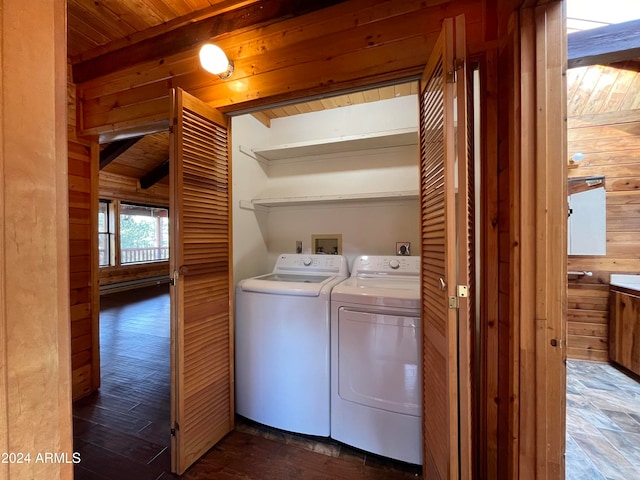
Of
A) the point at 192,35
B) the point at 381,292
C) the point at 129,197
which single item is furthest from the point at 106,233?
the point at 381,292

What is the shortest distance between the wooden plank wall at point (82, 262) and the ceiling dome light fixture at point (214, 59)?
1.38 meters

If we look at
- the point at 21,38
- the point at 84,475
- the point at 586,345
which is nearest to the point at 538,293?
the point at 21,38

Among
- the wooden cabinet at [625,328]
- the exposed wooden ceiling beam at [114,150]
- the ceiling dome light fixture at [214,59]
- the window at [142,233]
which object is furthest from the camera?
the window at [142,233]

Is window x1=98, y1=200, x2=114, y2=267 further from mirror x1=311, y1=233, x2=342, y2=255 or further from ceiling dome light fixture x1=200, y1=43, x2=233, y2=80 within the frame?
ceiling dome light fixture x1=200, y1=43, x2=233, y2=80

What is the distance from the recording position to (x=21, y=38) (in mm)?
419

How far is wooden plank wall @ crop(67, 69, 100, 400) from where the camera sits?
2.03 metres

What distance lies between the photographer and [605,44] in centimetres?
94

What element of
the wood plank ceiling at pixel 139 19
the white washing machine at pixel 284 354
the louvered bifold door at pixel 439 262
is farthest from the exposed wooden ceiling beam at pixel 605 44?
the white washing machine at pixel 284 354

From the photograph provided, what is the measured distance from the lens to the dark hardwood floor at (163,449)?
4.62 feet

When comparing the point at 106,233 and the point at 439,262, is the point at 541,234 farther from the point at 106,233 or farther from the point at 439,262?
the point at 106,233

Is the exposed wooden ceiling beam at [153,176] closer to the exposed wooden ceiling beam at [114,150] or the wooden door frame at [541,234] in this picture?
the exposed wooden ceiling beam at [114,150]

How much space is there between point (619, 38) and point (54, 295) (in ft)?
5.91

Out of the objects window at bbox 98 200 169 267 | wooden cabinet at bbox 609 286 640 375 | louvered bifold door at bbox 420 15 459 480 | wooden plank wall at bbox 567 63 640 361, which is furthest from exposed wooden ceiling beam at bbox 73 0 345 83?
window at bbox 98 200 169 267

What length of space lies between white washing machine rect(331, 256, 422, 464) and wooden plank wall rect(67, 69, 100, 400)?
2043 millimetres
